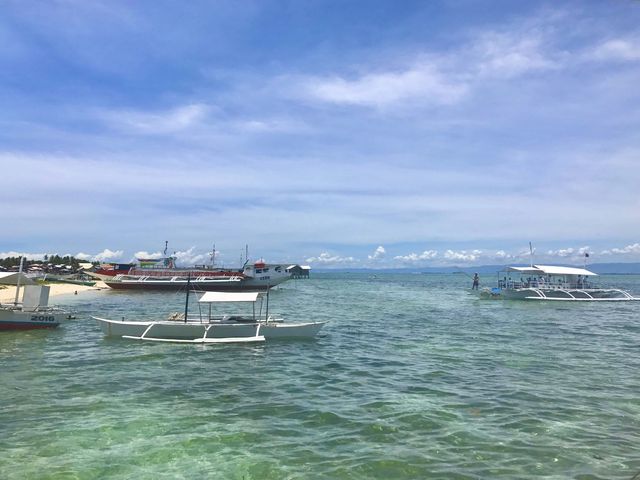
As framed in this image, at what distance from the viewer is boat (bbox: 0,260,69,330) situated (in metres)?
31.8

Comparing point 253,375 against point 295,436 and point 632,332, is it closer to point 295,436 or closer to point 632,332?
point 295,436

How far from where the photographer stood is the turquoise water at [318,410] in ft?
36.0

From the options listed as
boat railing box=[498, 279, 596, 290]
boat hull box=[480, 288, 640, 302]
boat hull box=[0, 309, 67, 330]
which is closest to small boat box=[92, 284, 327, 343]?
boat hull box=[0, 309, 67, 330]

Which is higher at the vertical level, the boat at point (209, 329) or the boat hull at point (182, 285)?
the boat hull at point (182, 285)

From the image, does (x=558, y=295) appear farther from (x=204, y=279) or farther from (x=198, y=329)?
(x=204, y=279)

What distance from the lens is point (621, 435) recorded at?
42.3ft

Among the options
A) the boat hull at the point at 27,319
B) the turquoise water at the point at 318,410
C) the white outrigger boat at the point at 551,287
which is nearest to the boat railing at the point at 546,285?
the white outrigger boat at the point at 551,287

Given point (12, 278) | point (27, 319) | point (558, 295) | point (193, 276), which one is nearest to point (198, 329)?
point (27, 319)

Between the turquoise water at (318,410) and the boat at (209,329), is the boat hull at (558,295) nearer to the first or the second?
the turquoise water at (318,410)

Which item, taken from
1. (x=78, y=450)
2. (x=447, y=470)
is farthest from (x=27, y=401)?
(x=447, y=470)

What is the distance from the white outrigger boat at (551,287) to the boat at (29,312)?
5500 centimetres

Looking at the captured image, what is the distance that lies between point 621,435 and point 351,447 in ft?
25.3

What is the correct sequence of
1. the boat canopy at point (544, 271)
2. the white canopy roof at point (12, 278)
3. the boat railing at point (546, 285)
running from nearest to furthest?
the white canopy roof at point (12, 278) → the boat canopy at point (544, 271) → the boat railing at point (546, 285)

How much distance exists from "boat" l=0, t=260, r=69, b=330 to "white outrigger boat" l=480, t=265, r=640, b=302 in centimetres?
5500
